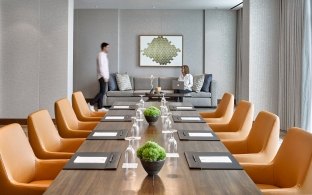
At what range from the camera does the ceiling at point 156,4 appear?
9.71 metres

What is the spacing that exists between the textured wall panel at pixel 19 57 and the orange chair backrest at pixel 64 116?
3.62 metres

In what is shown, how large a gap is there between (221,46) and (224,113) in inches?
263

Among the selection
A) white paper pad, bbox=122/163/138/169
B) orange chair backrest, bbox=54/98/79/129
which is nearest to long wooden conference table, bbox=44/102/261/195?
white paper pad, bbox=122/163/138/169

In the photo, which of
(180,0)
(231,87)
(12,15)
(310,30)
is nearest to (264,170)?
(310,30)

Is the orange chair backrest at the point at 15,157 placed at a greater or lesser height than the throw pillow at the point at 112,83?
lesser

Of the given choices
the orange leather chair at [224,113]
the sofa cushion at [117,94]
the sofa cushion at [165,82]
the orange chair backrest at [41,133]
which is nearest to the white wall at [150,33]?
the sofa cushion at [165,82]

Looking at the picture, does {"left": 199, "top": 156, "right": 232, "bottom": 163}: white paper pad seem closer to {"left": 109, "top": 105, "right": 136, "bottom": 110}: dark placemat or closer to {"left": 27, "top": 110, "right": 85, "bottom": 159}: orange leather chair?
{"left": 27, "top": 110, "right": 85, "bottom": 159}: orange leather chair

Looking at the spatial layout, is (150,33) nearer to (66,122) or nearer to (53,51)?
(53,51)

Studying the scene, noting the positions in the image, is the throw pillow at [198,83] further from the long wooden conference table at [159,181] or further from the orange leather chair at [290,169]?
the long wooden conference table at [159,181]

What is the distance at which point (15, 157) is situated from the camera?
2.31m

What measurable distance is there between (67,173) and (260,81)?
18.4 feet

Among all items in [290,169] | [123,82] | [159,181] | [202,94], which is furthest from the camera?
[123,82]

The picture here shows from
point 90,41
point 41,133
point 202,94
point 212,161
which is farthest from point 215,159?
point 90,41

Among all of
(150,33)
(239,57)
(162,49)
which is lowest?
(239,57)
